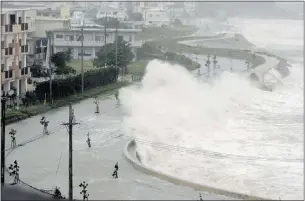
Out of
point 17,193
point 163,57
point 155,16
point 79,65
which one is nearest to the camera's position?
point 17,193

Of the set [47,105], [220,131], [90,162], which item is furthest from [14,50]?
[90,162]

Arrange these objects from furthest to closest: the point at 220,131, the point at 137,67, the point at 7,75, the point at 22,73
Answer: the point at 137,67, the point at 22,73, the point at 7,75, the point at 220,131

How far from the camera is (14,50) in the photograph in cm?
1730

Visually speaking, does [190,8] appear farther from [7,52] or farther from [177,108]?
[177,108]

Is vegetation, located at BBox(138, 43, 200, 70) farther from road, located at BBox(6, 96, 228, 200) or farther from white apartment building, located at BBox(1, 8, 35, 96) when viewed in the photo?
road, located at BBox(6, 96, 228, 200)

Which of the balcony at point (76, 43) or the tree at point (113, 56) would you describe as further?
the balcony at point (76, 43)

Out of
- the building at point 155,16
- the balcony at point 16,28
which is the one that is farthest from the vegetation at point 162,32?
the balcony at point 16,28

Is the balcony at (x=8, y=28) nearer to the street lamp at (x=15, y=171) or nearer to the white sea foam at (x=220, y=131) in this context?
the white sea foam at (x=220, y=131)

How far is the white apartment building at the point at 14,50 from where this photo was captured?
16.8m

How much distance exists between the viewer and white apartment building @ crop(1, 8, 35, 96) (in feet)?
55.1

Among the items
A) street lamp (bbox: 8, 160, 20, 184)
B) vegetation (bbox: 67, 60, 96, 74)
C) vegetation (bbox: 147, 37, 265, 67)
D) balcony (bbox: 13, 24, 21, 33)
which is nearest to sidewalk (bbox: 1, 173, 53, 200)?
street lamp (bbox: 8, 160, 20, 184)

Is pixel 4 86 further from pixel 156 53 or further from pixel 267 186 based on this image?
pixel 156 53

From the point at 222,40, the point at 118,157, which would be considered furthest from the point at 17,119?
the point at 222,40

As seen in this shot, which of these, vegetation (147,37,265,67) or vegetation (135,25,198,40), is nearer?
vegetation (147,37,265,67)
